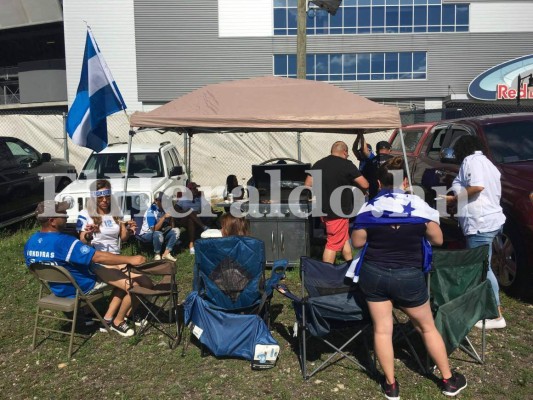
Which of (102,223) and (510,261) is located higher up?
(102,223)

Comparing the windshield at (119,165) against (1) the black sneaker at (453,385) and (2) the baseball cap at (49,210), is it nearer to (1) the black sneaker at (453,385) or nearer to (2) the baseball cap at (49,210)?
(2) the baseball cap at (49,210)

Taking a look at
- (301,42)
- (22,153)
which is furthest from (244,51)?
(22,153)

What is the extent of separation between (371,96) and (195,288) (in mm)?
39487

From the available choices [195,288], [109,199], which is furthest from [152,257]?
[195,288]

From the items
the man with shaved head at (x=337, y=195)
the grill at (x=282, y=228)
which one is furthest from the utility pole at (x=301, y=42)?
the man with shaved head at (x=337, y=195)

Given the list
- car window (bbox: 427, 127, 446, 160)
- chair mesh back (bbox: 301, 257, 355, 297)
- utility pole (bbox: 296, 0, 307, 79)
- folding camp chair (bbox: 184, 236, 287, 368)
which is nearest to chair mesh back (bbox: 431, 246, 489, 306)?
chair mesh back (bbox: 301, 257, 355, 297)

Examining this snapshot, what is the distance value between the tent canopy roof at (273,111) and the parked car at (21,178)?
435 cm

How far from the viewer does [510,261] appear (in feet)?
17.4

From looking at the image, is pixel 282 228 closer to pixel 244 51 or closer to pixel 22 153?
pixel 22 153

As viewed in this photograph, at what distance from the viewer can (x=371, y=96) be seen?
4159 cm

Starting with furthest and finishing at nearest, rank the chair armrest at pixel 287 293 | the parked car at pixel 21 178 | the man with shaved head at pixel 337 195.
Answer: the parked car at pixel 21 178, the man with shaved head at pixel 337 195, the chair armrest at pixel 287 293

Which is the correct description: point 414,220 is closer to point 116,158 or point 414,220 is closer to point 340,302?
point 340,302

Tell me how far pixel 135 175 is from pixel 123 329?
4596mm

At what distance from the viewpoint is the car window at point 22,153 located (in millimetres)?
9734
